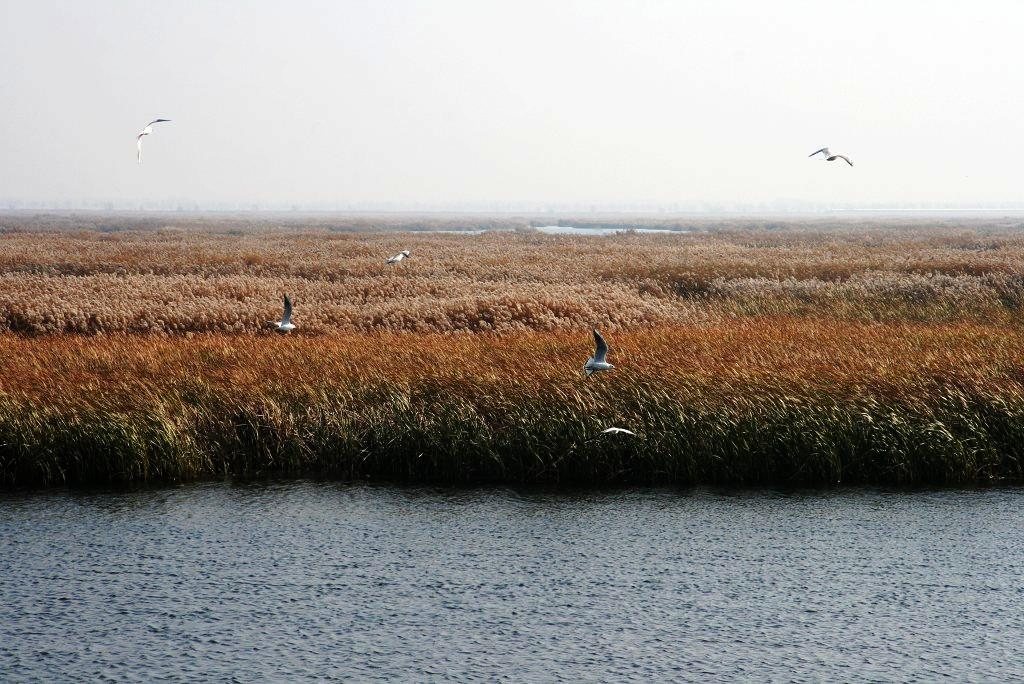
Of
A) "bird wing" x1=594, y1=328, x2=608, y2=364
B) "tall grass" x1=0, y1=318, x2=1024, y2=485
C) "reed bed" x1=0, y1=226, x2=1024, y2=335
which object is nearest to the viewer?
"bird wing" x1=594, y1=328, x2=608, y2=364

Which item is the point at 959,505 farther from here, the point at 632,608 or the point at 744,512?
the point at 632,608

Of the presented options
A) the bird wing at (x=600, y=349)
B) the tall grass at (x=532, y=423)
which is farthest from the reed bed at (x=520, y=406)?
the bird wing at (x=600, y=349)

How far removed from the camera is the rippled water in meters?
14.7

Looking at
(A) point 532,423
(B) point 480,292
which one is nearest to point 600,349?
(A) point 532,423

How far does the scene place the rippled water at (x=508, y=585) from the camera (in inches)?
580

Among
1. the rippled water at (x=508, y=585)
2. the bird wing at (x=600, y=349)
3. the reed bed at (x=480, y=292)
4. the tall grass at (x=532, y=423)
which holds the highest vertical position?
the bird wing at (x=600, y=349)

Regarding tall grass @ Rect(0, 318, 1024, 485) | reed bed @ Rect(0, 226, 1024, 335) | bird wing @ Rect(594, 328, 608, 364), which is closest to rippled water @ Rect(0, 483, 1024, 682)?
tall grass @ Rect(0, 318, 1024, 485)

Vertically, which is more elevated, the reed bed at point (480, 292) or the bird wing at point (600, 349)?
the bird wing at point (600, 349)

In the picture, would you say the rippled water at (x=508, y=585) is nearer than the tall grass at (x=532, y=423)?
Yes

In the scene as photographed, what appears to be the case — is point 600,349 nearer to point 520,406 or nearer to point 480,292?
point 520,406

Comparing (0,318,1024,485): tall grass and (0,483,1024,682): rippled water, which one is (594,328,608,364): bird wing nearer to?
(0,318,1024,485): tall grass

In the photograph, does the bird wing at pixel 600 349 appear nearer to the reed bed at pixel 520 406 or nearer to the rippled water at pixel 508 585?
the reed bed at pixel 520 406

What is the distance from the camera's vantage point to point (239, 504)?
69.5ft

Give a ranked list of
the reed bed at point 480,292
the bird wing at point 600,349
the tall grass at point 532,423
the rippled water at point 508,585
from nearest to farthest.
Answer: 1. the rippled water at point 508,585
2. the bird wing at point 600,349
3. the tall grass at point 532,423
4. the reed bed at point 480,292
